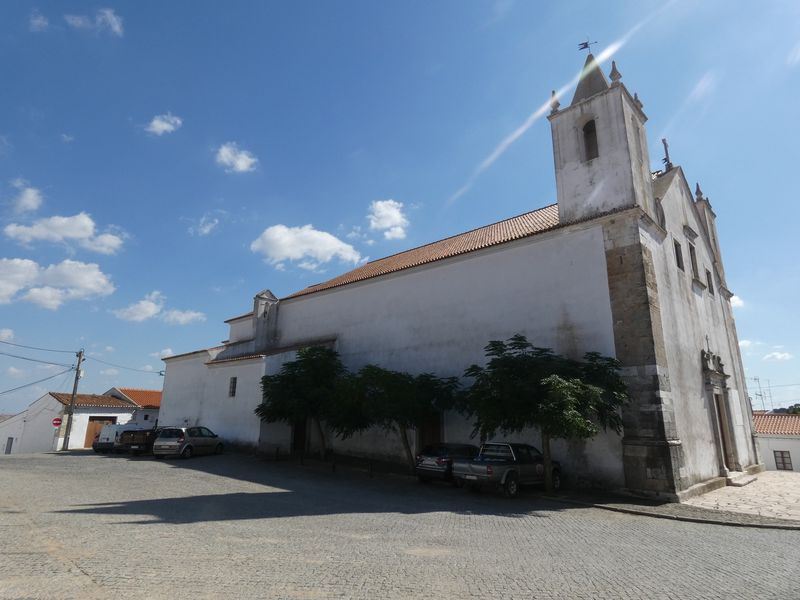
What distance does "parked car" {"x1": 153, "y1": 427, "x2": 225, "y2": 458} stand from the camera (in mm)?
19953

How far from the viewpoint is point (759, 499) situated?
43.4 ft

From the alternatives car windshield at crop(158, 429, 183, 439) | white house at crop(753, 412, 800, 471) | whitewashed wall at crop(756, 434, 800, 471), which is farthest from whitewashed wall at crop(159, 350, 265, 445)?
whitewashed wall at crop(756, 434, 800, 471)

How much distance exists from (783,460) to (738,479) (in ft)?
58.7

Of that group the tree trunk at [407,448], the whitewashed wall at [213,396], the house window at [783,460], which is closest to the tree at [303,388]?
the whitewashed wall at [213,396]

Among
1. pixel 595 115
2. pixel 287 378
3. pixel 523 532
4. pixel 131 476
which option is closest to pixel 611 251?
pixel 595 115

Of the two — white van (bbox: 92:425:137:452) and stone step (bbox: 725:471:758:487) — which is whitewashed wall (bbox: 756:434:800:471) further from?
white van (bbox: 92:425:137:452)

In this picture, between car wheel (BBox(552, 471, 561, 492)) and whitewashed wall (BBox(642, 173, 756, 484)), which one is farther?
whitewashed wall (BBox(642, 173, 756, 484))

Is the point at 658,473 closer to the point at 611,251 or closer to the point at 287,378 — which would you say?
the point at 611,251

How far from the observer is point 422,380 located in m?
17.3

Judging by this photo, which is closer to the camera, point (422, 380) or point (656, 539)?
point (656, 539)

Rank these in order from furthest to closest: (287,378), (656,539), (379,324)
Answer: (379,324) < (287,378) < (656,539)

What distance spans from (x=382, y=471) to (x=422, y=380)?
3.84 metres

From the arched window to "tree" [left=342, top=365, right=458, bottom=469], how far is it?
1009 centimetres

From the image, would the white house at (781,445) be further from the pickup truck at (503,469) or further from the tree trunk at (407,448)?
the tree trunk at (407,448)
